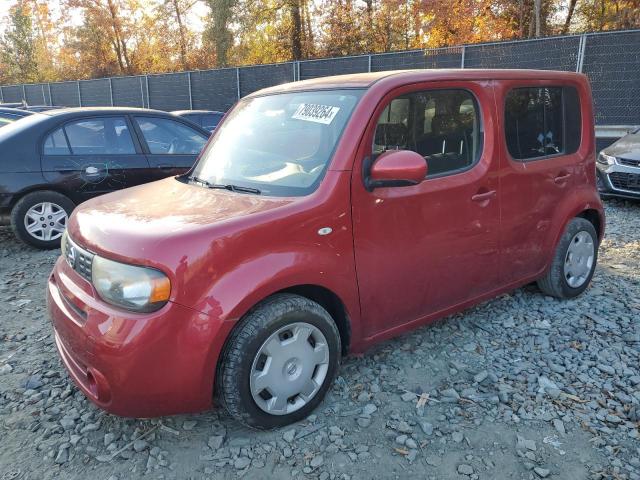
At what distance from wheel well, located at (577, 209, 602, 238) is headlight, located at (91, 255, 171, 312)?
11.8 ft

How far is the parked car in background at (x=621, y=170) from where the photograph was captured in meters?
7.50

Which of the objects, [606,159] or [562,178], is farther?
[606,159]

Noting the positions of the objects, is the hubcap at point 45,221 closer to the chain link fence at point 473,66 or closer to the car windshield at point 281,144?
the car windshield at point 281,144

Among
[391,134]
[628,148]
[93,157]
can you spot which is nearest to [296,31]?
[628,148]

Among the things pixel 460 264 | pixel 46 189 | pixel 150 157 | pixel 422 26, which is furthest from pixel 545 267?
pixel 422 26

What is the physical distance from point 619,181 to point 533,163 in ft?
16.2

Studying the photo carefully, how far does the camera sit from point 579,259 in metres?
4.31

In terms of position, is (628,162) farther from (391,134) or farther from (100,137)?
(100,137)

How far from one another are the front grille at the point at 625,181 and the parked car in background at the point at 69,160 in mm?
6239

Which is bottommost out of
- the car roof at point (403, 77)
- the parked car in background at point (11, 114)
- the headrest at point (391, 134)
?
the headrest at point (391, 134)

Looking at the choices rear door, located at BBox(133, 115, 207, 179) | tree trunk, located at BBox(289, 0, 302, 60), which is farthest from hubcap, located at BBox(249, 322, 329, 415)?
tree trunk, located at BBox(289, 0, 302, 60)

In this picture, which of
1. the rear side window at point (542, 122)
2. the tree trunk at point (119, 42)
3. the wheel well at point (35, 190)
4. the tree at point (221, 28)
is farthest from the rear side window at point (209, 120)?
the tree trunk at point (119, 42)

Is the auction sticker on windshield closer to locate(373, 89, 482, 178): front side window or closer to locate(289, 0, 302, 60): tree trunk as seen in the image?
locate(373, 89, 482, 178): front side window

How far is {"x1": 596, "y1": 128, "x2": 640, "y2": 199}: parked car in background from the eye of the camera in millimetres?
7496
